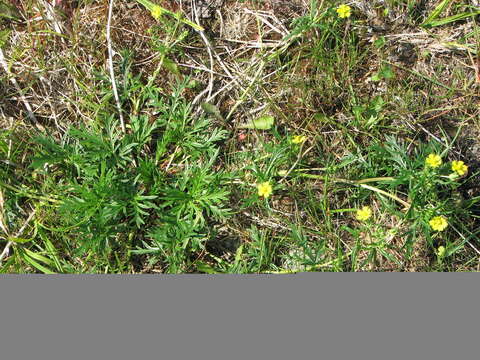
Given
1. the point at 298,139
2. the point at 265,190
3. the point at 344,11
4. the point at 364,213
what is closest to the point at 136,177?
the point at 265,190

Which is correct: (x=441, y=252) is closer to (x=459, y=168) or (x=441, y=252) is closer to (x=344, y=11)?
(x=459, y=168)

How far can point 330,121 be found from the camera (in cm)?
337

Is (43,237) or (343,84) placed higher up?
(343,84)

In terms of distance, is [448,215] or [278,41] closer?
[448,215]

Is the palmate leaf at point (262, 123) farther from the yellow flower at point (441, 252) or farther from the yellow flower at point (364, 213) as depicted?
the yellow flower at point (441, 252)

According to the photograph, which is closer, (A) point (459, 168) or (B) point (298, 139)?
(A) point (459, 168)

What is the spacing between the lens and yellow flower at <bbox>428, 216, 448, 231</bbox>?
2.98 meters

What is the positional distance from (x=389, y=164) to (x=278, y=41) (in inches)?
37.2

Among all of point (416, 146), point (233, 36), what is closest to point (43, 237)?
point (233, 36)

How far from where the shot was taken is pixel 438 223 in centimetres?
299

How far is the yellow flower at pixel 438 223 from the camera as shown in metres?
2.98

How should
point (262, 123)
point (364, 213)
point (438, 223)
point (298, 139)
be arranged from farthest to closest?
1. point (262, 123)
2. point (298, 139)
3. point (364, 213)
4. point (438, 223)

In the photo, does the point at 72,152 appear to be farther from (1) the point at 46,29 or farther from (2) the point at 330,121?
(2) the point at 330,121

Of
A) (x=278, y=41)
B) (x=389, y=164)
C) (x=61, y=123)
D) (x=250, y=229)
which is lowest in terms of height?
(x=250, y=229)
